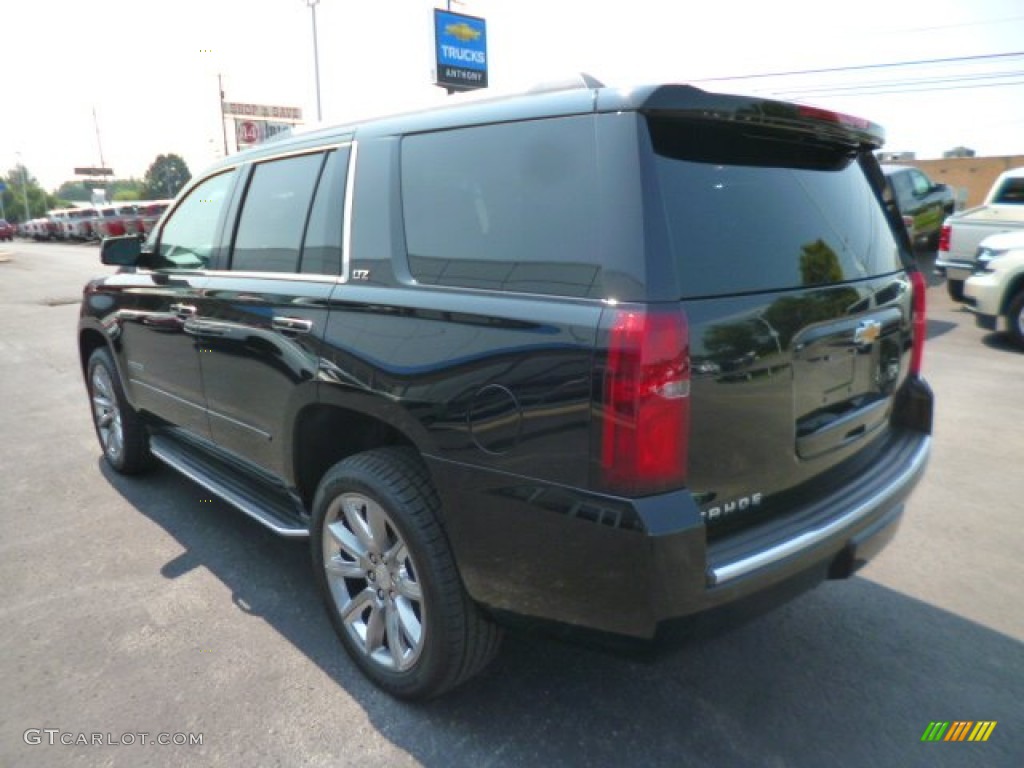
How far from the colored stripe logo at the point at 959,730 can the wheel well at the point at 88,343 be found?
16.2ft

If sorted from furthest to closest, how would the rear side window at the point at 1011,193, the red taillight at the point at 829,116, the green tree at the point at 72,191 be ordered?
the green tree at the point at 72,191 < the rear side window at the point at 1011,193 < the red taillight at the point at 829,116

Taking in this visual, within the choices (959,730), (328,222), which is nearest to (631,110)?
(328,222)

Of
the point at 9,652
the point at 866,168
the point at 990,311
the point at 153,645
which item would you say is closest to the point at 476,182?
the point at 866,168

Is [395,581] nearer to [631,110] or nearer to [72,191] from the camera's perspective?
[631,110]

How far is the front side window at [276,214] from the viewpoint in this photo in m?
3.00

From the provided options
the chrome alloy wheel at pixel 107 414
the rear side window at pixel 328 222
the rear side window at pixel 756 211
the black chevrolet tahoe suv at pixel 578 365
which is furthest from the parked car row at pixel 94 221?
the rear side window at pixel 756 211

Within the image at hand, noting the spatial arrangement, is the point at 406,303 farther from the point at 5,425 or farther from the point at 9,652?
the point at 5,425

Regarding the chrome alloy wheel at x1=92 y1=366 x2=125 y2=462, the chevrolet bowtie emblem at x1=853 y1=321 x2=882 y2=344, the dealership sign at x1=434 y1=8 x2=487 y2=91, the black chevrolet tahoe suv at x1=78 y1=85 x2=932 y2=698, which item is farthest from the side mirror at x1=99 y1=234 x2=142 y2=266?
the dealership sign at x1=434 y1=8 x2=487 y2=91

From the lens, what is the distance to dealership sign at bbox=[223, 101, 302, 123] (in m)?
39.0

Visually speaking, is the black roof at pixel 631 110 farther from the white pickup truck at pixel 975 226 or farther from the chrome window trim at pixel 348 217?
the white pickup truck at pixel 975 226

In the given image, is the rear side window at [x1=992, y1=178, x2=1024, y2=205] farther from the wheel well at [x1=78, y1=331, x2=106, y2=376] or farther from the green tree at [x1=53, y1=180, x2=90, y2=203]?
the green tree at [x1=53, y1=180, x2=90, y2=203]

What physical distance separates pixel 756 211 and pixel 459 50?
87.9ft

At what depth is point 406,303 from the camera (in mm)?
2352

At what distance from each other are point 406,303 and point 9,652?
2.21 meters
